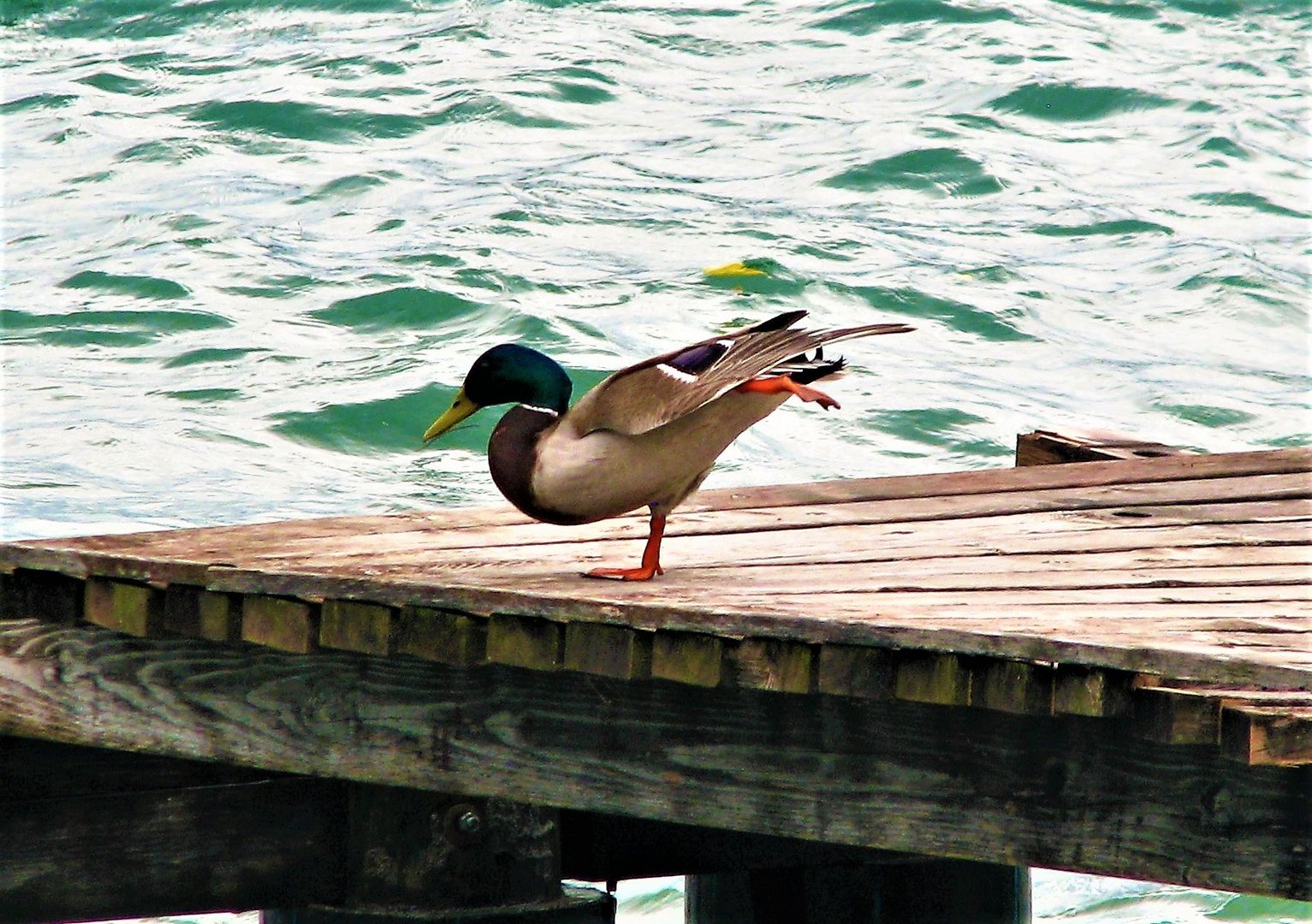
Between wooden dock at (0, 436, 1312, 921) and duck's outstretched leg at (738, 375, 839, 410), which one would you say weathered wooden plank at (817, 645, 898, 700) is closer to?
wooden dock at (0, 436, 1312, 921)

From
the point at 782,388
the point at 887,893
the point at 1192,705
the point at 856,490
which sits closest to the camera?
the point at 1192,705

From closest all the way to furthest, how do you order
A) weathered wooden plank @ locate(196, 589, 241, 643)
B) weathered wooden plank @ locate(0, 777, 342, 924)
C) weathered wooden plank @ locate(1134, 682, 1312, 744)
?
1. weathered wooden plank @ locate(1134, 682, 1312, 744)
2. weathered wooden plank @ locate(196, 589, 241, 643)
3. weathered wooden plank @ locate(0, 777, 342, 924)

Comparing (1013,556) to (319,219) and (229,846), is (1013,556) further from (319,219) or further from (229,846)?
(319,219)

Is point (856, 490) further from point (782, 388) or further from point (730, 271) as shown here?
point (730, 271)

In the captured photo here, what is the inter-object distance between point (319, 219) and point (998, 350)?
4.67 m

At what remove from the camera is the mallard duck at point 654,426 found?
3.93 meters

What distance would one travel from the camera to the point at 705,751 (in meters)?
3.53

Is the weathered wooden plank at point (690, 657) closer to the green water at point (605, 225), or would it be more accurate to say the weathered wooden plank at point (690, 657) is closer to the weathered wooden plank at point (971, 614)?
the weathered wooden plank at point (971, 614)

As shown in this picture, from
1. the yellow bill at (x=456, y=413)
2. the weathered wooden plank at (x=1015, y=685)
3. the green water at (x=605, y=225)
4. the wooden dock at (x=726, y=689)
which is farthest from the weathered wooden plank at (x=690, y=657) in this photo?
the green water at (x=605, y=225)

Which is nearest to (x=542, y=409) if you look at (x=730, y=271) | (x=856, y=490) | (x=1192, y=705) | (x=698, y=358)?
(x=698, y=358)

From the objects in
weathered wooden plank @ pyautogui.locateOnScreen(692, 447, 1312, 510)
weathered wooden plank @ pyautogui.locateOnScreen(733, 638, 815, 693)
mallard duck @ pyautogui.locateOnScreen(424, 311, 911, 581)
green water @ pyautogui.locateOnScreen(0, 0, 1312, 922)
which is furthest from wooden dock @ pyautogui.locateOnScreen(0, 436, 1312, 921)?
green water @ pyautogui.locateOnScreen(0, 0, 1312, 922)

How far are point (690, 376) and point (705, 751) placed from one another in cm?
77

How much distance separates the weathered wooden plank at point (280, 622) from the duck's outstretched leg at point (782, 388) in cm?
93

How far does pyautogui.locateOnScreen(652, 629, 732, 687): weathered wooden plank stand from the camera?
3346 millimetres
